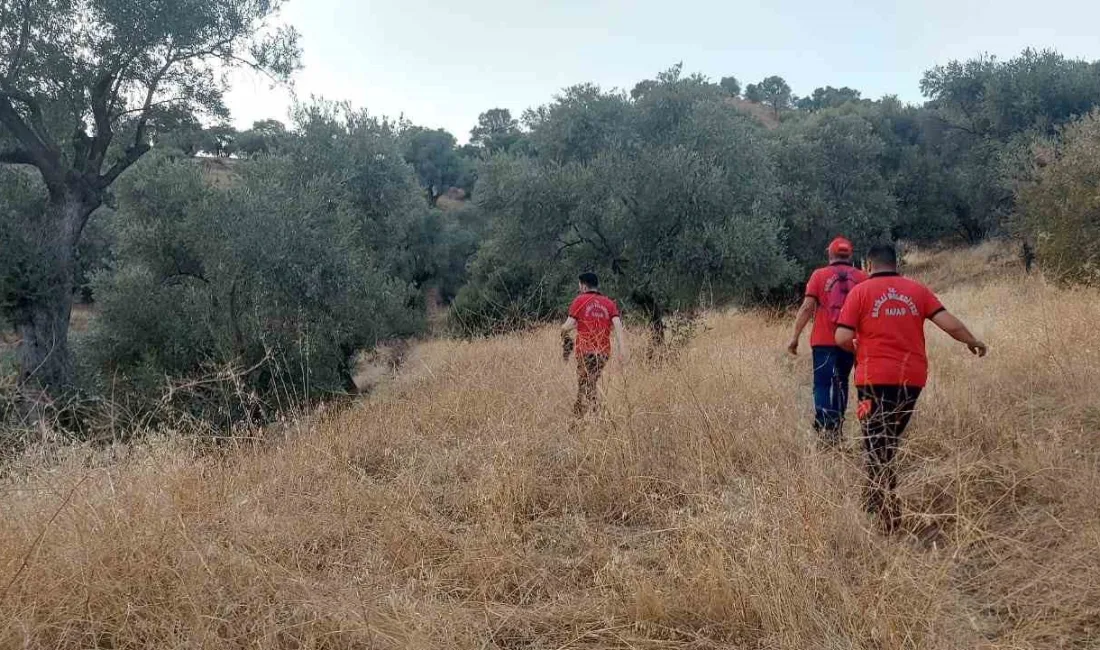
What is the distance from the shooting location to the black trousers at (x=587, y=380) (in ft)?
17.2

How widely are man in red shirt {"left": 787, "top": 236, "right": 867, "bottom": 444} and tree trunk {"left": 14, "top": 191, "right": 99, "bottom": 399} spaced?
33.2ft

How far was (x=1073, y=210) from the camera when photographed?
1023 cm

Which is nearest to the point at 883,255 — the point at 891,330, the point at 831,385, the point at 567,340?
the point at 891,330

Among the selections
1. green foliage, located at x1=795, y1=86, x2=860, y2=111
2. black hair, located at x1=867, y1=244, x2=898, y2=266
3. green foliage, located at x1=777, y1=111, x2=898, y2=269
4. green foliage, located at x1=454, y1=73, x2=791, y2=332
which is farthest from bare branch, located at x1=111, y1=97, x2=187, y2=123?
green foliage, located at x1=795, y1=86, x2=860, y2=111

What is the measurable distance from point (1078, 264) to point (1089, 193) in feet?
3.37

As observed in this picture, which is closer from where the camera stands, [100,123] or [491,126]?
[100,123]

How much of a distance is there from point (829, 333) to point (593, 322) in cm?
207

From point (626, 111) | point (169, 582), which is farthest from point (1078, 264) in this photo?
point (169, 582)

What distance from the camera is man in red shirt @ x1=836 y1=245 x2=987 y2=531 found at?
369 cm

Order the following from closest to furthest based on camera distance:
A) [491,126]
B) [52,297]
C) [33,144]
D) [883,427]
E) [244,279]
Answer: [883,427]
[52,297]
[33,144]
[244,279]
[491,126]

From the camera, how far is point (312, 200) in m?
11.7

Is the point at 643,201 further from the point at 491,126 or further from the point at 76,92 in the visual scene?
the point at 491,126

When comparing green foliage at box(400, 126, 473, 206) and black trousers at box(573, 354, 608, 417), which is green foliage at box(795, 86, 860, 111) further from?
black trousers at box(573, 354, 608, 417)

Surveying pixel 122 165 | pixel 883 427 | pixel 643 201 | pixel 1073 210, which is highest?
pixel 122 165
